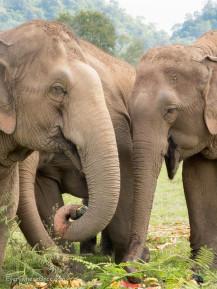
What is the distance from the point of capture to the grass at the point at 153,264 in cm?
414

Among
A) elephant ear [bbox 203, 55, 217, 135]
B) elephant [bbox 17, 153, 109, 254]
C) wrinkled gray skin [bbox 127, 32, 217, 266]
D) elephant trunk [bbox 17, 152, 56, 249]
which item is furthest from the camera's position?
elephant [bbox 17, 153, 109, 254]

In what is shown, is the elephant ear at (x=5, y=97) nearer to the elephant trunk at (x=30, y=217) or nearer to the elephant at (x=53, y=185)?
the elephant trunk at (x=30, y=217)

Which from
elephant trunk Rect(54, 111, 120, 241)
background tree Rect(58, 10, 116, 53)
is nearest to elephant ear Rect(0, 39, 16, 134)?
elephant trunk Rect(54, 111, 120, 241)

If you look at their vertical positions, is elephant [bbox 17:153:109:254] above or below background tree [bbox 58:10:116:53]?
above

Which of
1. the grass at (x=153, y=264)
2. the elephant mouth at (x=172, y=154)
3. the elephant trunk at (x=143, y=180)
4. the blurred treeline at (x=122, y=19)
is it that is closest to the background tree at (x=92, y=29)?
the blurred treeline at (x=122, y=19)

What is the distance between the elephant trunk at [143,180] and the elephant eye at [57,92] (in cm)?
131

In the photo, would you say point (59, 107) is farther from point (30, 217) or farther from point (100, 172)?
point (30, 217)

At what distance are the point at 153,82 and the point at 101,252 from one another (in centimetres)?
199

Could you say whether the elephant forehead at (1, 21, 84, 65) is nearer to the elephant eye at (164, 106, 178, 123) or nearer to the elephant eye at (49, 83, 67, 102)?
the elephant eye at (49, 83, 67, 102)

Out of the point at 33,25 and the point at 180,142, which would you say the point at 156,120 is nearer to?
the point at 180,142

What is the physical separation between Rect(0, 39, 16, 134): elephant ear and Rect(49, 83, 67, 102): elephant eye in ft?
0.82

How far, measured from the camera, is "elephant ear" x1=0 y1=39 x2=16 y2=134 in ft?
16.1

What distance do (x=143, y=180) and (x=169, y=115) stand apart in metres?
0.56

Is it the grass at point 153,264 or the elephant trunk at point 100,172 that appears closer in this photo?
the grass at point 153,264
